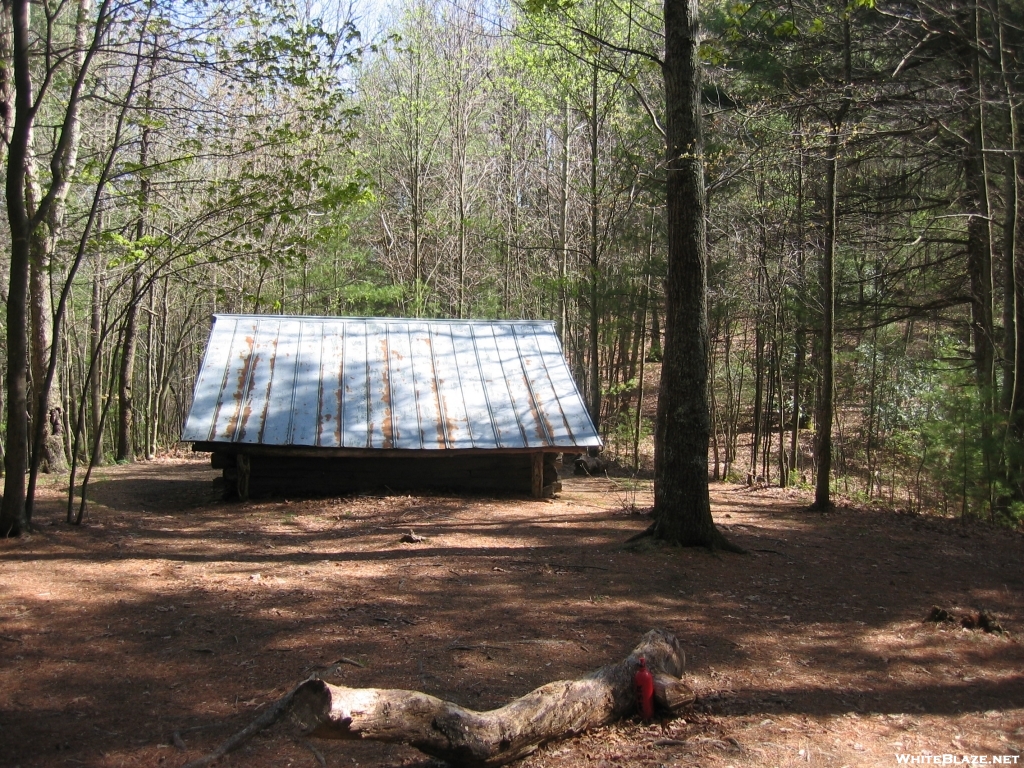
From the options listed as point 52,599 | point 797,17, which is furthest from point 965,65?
point 52,599

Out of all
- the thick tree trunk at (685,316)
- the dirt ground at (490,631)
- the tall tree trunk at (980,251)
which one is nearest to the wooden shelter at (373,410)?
the dirt ground at (490,631)

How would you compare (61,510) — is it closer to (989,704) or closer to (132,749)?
(132,749)

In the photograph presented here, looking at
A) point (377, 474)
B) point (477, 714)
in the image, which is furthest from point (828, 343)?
point (477, 714)

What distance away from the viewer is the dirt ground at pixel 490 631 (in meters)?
4.32

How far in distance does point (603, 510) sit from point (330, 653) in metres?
6.71

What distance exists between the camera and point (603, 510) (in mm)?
11570

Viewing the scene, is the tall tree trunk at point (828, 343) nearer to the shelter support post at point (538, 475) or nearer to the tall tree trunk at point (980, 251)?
the tall tree trunk at point (980, 251)

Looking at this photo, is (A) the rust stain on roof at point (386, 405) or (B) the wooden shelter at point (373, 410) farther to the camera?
(A) the rust stain on roof at point (386, 405)

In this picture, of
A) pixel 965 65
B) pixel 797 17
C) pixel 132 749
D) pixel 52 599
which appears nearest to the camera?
pixel 132 749

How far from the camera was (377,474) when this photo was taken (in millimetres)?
12336

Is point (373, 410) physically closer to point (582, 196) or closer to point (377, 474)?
point (377, 474)

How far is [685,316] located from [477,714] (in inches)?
218

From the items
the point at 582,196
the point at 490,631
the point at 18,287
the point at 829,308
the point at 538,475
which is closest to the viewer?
the point at 490,631

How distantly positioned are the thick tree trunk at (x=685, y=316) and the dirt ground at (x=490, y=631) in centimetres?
55
